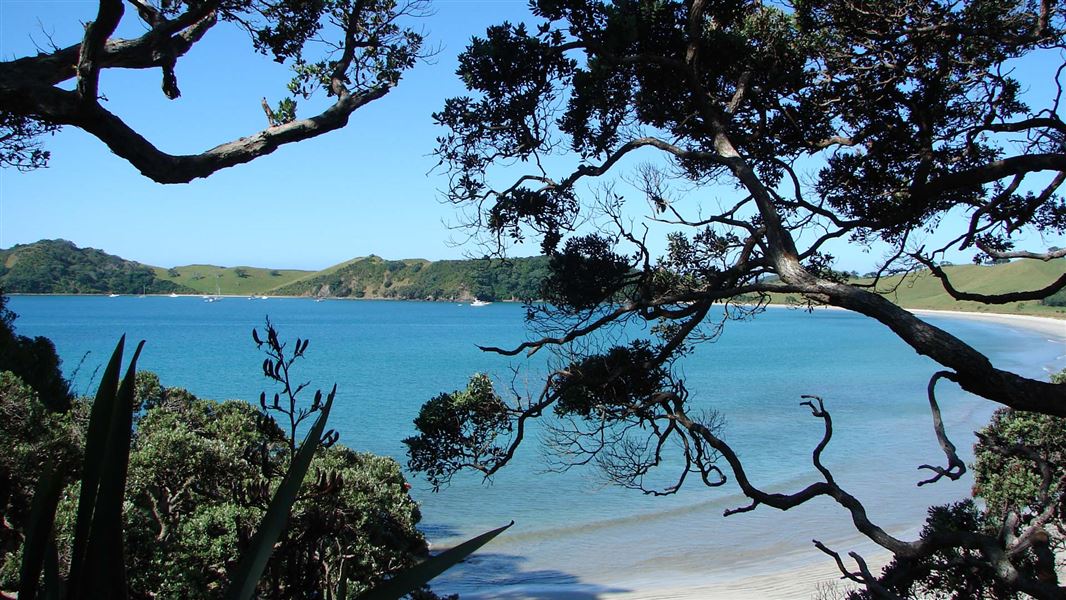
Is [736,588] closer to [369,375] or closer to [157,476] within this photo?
[157,476]

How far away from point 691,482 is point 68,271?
130544 millimetres

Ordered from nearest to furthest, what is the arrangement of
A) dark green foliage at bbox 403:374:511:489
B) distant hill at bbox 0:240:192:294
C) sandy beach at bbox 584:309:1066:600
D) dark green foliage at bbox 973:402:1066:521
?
dark green foliage at bbox 403:374:511:489 → dark green foliage at bbox 973:402:1066:521 → sandy beach at bbox 584:309:1066:600 → distant hill at bbox 0:240:192:294

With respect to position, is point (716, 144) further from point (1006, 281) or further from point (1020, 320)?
point (1020, 320)

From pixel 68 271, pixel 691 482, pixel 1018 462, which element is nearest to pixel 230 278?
pixel 68 271

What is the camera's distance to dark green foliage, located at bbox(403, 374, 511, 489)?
5.14 metres

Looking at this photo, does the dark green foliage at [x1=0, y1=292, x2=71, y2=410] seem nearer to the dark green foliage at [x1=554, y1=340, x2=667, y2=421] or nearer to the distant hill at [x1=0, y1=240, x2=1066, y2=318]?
the dark green foliage at [x1=554, y1=340, x2=667, y2=421]

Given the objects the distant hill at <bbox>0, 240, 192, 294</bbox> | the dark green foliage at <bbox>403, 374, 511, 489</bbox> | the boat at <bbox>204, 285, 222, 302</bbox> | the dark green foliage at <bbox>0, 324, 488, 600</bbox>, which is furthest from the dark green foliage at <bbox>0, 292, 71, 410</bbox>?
the boat at <bbox>204, 285, 222, 302</bbox>

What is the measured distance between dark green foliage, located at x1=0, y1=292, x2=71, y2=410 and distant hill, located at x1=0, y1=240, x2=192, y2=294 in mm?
109038

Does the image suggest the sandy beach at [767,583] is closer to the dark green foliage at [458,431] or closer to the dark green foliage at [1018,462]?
the dark green foliage at [1018,462]

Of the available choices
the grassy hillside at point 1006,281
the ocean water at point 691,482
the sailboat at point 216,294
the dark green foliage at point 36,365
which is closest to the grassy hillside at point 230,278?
the sailboat at point 216,294

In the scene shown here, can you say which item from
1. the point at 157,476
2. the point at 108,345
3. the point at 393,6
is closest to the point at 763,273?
the point at 393,6

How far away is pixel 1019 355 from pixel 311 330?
197 ft

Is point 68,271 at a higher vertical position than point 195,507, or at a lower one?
higher

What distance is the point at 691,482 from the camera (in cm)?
2033
